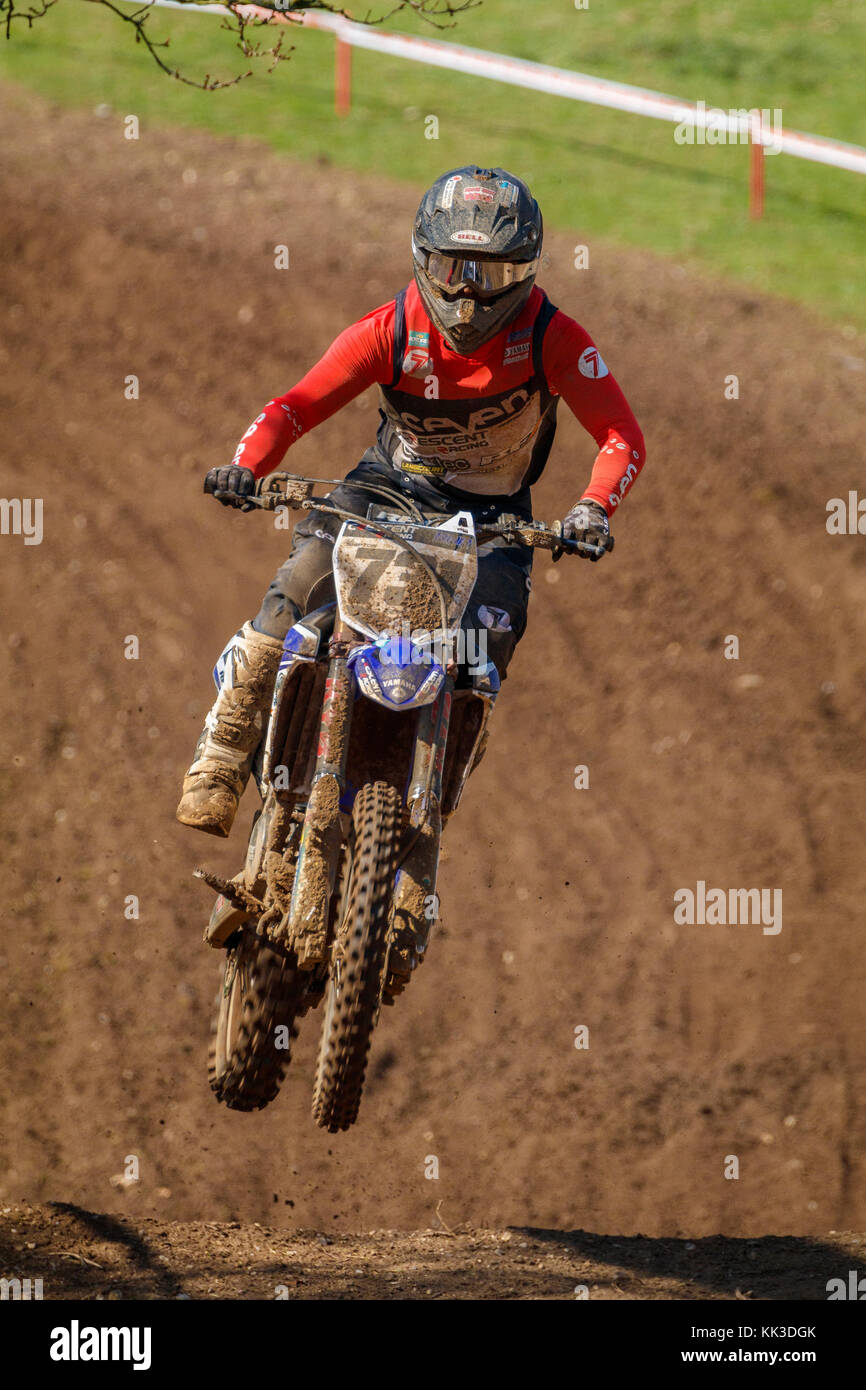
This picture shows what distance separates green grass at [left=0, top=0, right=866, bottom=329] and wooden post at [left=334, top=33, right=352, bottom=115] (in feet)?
0.44

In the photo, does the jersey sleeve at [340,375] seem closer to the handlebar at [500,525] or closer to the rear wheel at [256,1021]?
the handlebar at [500,525]

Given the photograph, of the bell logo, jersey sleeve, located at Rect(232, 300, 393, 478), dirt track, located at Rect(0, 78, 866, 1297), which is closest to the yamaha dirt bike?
jersey sleeve, located at Rect(232, 300, 393, 478)

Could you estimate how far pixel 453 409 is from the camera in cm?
683

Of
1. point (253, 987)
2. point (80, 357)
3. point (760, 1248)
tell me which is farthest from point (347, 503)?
point (80, 357)

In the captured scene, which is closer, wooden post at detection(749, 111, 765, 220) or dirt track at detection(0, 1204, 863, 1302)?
dirt track at detection(0, 1204, 863, 1302)

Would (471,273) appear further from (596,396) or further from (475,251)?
(596,396)

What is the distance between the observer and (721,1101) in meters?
9.57

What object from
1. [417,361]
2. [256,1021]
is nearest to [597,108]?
[417,361]

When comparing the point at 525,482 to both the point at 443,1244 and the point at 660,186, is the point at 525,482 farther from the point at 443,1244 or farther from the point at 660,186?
the point at 660,186

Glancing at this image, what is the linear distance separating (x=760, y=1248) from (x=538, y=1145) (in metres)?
1.69

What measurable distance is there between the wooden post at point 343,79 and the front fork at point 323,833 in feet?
48.8

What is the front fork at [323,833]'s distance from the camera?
5.60m

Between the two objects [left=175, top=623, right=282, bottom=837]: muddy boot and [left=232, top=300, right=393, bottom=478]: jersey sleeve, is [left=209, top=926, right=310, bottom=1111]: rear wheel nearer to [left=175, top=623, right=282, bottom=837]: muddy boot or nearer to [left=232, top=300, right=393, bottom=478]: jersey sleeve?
[left=175, top=623, right=282, bottom=837]: muddy boot

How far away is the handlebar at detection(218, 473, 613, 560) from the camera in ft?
19.5
